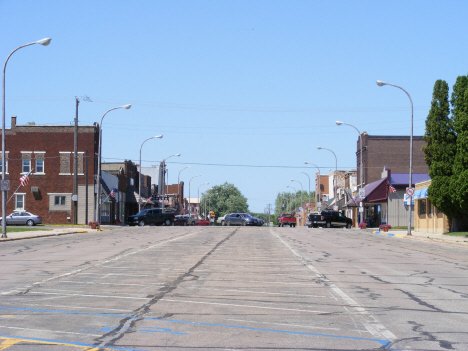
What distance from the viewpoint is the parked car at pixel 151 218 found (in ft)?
209

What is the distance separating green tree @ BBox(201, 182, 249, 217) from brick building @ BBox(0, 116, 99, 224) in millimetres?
115453

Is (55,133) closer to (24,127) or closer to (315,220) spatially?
(24,127)

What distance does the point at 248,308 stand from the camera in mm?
9742

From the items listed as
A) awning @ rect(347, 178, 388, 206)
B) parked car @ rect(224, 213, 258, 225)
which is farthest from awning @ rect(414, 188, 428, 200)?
parked car @ rect(224, 213, 258, 225)

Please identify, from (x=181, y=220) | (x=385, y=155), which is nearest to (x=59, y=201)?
(x=181, y=220)

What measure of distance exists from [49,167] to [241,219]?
2224cm

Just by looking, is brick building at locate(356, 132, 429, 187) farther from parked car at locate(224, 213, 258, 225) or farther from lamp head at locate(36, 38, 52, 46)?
lamp head at locate(36, 38, 52, 46)

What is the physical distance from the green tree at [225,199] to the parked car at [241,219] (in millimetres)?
108980

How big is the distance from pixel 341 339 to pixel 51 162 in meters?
60.4

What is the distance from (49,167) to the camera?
63938mm

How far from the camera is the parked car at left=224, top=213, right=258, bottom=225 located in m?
68.9

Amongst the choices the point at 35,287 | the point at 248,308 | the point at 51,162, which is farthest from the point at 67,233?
the point at 248,308

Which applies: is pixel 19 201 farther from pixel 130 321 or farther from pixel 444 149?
pixel 130 321

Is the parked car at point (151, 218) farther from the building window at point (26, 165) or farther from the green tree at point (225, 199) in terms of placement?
the green tree at point (225, 199)
